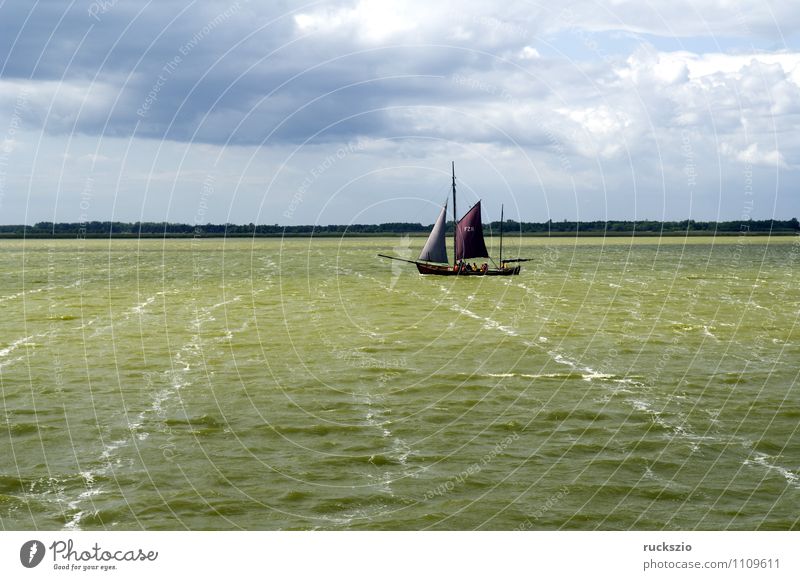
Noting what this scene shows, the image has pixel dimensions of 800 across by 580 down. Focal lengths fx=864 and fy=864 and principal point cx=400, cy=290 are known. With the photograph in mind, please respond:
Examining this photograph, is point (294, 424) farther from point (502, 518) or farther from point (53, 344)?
point (53, 344)

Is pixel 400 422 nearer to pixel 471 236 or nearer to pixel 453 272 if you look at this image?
pixel 453 272

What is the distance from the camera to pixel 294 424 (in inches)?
957

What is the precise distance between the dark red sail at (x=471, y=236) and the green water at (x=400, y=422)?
48.5 m

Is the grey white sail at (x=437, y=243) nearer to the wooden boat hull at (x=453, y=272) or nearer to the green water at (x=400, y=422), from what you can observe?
the wooden boat hull at (x=453, y=272)

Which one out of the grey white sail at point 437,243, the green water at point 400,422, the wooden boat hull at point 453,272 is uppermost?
the grey white sail at point 437,243
